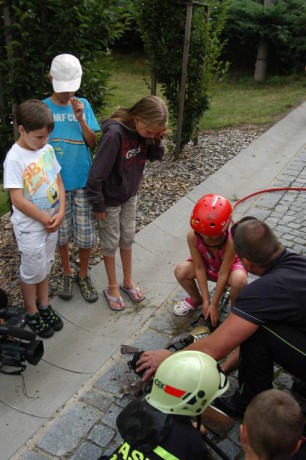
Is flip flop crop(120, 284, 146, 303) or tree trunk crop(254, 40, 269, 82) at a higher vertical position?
tree trunk crop(254, 40, 269, 82)

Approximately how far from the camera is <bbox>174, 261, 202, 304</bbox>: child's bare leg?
377 cm

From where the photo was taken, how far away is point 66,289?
4102 millimetres

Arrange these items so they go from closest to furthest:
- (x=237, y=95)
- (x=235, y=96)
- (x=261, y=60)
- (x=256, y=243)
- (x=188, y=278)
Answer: (x=256, y=243) < (x=188, y=278) < (x=235, y=96) < (x=237, y=95) < (x=261, y=60)

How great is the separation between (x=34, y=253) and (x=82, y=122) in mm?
1033

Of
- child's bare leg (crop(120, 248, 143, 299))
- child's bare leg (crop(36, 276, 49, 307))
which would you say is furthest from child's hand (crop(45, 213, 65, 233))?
child's bare leg (crop(120, 248, 143, 299))

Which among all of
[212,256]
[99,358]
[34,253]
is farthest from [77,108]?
[99,358]

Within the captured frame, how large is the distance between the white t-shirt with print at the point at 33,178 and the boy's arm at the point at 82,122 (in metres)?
0.32

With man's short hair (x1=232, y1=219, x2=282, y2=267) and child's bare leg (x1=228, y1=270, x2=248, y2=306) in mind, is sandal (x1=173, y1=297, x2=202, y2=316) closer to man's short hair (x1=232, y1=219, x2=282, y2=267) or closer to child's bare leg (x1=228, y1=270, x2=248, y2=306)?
child's bare leg (x1=228, y1=270, x2=248, y2=306)

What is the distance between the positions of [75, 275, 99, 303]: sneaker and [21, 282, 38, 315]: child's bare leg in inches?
20.8

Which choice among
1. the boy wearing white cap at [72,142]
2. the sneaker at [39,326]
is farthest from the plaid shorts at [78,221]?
the sneaker at [39,326]

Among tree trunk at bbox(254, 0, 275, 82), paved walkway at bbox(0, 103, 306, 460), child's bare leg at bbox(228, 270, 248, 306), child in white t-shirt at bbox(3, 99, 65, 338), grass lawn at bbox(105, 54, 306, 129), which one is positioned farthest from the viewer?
tree trunk at bbox(254, 0, 275, 82)

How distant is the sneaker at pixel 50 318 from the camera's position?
12.2ft

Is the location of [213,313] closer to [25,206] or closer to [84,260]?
→ [84,260]

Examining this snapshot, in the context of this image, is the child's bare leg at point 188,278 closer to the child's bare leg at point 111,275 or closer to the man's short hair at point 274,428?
the child's bare leg at point 111,275
